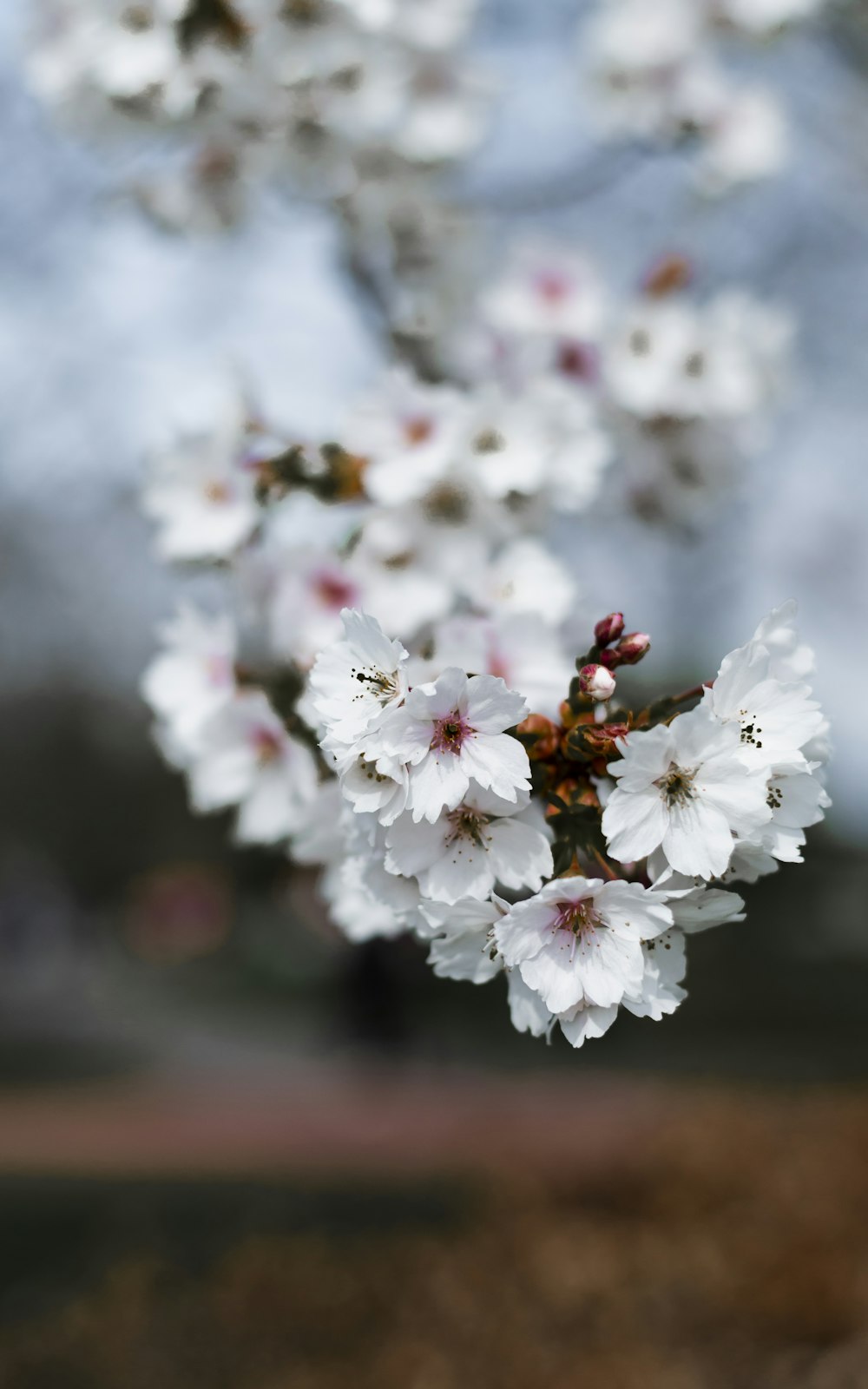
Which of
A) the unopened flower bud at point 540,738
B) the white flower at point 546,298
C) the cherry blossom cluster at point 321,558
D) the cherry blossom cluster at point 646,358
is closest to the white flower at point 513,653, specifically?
the cherry blossom cluster at point 321,558

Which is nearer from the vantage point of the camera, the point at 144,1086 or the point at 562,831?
the point at 562,831

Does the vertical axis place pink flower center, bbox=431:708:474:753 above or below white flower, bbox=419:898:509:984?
above

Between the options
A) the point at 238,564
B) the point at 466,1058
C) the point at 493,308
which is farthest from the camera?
the point at 466,1058

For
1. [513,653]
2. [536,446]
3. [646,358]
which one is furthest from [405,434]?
[646,358]

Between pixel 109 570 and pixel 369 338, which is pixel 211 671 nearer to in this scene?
pixel 369 338

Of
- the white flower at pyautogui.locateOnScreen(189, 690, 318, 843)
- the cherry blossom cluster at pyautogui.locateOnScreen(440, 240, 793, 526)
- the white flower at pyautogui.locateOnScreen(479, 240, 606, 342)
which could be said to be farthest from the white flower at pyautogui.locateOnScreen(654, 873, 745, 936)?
the white flower at pyautogui.locateOnScreen(479, 240, 606, 342)

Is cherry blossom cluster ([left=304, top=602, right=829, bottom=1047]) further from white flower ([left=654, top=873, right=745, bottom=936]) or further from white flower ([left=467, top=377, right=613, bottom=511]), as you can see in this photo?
white flower ([left=467, top=377, right=613, bottom=511])

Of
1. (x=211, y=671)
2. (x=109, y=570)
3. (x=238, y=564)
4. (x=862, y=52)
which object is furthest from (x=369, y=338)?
(x=109, y=570)
